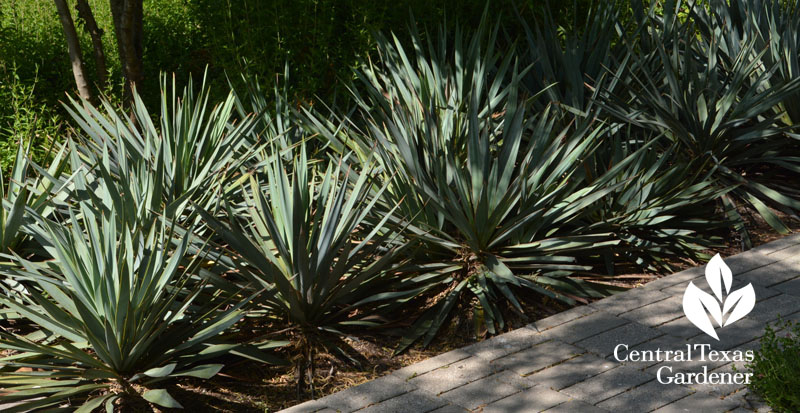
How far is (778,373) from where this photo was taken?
3.22 meters

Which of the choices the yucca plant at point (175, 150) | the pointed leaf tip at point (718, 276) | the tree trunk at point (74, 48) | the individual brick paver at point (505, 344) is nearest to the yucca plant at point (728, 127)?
the pointed leaf tip at point (718, 276)

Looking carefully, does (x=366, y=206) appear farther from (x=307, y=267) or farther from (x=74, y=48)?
(x=74, y=48)

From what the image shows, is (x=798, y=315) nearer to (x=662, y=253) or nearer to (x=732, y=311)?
(x=732, y=311)

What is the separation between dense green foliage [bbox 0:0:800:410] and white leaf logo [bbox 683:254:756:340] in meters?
0.46

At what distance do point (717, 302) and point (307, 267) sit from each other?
198 cm

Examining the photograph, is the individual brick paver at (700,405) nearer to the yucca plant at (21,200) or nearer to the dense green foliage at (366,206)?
the dense green foliage at (366,206)

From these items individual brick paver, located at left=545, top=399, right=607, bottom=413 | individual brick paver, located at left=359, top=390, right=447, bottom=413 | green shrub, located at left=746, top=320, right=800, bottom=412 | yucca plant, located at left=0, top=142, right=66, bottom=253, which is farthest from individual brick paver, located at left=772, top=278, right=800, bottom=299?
yucca plant, located at left=0, top=142, right=66, bottom=253

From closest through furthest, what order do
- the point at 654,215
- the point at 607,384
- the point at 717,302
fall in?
the point at 607,384, the point at 717,302, the point at 654,215

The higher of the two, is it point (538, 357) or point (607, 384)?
point (538, 357)

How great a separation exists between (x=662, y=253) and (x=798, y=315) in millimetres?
1031

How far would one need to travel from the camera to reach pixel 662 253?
4.92m

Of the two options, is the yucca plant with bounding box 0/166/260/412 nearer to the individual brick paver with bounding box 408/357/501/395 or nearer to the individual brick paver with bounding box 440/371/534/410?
the individual brick paver with bounding box 408/357/501/395

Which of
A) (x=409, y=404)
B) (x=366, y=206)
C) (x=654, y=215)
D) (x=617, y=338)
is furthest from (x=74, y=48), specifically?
(x=617, y=338)

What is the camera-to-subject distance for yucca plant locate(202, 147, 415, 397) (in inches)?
154
